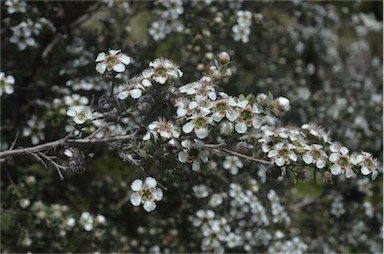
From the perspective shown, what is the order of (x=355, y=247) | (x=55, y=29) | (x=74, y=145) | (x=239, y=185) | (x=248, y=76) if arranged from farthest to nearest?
(x=248, y=76), (x=355, y=247), (x=55, y=29), (x=239, y=185), (x=74, y=145)

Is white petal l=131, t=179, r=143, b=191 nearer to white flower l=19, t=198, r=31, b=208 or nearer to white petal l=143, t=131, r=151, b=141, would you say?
white petal l=143, t=131, r=151, b=141

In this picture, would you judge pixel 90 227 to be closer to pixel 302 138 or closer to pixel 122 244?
pixel 122 244

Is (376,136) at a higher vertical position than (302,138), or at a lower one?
lower

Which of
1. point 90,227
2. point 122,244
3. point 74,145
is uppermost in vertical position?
point 74,145

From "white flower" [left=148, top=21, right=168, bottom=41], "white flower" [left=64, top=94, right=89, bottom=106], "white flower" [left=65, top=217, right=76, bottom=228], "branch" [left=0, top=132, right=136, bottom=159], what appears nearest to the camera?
"branch" [left=0, top=132, right=136, bottom=159]

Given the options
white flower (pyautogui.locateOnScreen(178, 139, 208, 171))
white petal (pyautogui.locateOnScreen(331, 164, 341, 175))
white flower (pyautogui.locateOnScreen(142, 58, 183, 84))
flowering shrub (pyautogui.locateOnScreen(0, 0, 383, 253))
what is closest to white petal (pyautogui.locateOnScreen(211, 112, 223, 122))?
flowering shrub (pyautogui.locateOnScreen(0, 0, 383, 253))

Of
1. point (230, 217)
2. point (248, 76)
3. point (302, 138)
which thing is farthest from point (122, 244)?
point (248, 76)

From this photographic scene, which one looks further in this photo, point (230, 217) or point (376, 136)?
point (376, 136)

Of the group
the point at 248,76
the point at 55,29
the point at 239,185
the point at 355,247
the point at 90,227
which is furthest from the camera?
the point at 248,76
